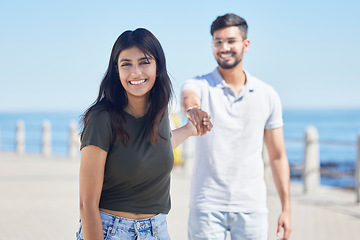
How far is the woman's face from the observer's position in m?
2.50

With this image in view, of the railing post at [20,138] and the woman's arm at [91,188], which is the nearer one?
the woman's arm at [91,188]

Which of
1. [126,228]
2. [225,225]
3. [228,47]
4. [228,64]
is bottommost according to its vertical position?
[225,225]

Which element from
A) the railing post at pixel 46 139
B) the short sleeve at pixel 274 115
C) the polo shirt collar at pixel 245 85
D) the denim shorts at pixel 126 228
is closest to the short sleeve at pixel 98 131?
the denim shorts at pixel 126 228

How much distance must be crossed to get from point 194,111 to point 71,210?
649 centimetres

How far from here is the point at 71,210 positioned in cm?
906

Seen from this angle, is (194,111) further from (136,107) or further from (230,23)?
(230,23)

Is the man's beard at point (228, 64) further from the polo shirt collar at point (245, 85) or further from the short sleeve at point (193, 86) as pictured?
the short sleeve at point (193, 86)

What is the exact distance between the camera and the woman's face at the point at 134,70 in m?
2.50

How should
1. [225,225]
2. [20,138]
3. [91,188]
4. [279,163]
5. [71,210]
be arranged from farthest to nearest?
[20,138] → [71,210] → [279,163] → [225,225] → [91,188]

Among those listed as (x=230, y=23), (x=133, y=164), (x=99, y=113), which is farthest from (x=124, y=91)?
(x=230, y=23)

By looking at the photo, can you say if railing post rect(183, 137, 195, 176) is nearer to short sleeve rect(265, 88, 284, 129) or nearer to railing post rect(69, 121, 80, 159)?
railing post rect(69, 121, 80, 159)

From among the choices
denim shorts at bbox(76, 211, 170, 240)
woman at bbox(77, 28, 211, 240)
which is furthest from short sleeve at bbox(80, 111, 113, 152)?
denim shorts at bbox(76, 211, 170, 240)

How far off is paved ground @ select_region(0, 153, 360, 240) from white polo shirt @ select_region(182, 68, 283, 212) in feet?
12.9

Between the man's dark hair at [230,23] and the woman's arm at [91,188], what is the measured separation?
163 cm
